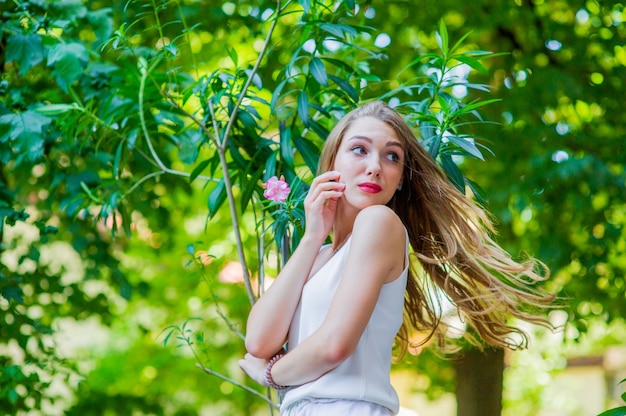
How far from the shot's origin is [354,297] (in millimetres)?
1717

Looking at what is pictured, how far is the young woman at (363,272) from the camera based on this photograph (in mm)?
1760

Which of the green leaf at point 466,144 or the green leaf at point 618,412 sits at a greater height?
the green leaf at point 466,144

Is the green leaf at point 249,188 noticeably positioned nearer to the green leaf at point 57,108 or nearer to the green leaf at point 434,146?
the green leaf at point 434,146

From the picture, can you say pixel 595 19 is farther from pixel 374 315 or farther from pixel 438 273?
pixel 374 315

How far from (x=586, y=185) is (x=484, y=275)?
2.66 metres

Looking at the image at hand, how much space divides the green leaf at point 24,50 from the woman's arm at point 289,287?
1603 millimetres

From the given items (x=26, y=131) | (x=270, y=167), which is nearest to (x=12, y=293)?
(x=26, y=131)

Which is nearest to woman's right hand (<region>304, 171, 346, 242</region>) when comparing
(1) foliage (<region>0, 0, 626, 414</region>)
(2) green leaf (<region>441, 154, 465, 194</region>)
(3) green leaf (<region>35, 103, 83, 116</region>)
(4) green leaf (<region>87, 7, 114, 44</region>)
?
(1) foliage (<region>0, 0, 626, 414</region>)

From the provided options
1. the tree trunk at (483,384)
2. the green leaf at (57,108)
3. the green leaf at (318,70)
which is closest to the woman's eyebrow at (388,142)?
the green leaf at (318,70)

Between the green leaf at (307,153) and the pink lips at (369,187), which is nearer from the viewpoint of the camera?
the pink lips at (369,187)

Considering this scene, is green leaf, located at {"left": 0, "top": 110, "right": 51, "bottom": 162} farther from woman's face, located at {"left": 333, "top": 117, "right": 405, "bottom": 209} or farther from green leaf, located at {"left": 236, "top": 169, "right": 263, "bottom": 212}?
woman's face, located at {"left": 333, "top": 117, "right": 405, "bottom": 209}

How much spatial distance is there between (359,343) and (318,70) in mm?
1047

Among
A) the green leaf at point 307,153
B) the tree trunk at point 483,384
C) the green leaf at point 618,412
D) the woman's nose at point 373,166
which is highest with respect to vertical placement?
the woman's nose at point 373,166

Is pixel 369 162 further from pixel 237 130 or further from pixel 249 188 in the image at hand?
pixel 237 130
